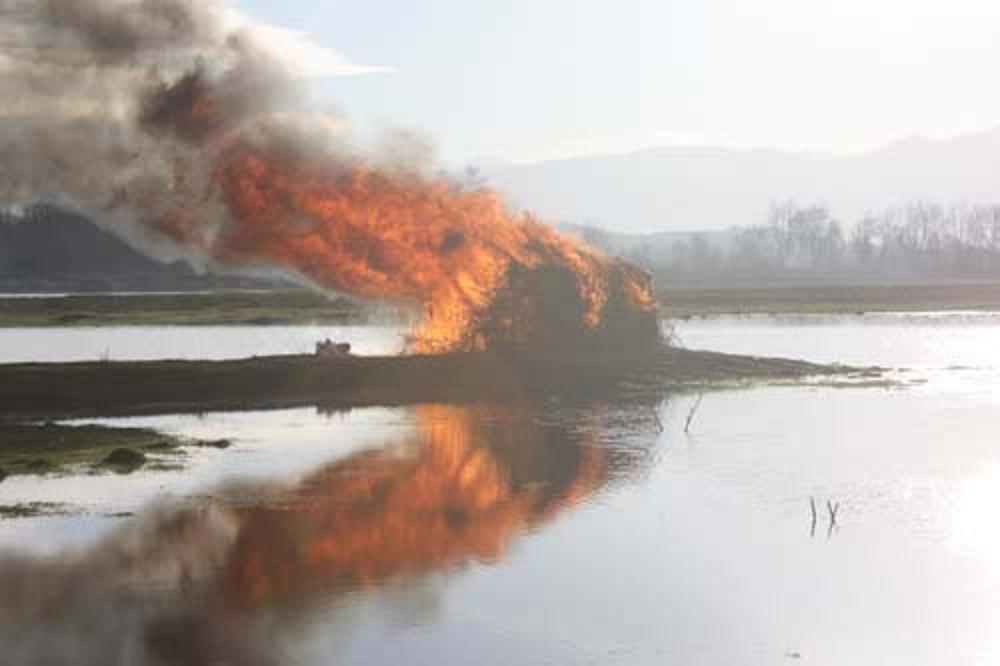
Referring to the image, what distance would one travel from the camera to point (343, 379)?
249 feet

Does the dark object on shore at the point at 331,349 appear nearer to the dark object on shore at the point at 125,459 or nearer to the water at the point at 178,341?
the water at the point at 178,341

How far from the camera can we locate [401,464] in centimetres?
A: 5316

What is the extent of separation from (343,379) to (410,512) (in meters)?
32.6

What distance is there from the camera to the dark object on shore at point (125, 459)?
5100cm

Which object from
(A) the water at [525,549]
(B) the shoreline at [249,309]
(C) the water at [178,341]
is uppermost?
(B) the shoreline at [249,309]

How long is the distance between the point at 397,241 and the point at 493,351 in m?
8.58

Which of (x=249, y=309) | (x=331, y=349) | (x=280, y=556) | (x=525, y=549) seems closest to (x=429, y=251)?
(x=331, y=349)

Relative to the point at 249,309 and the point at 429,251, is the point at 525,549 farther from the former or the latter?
the point at 249,309

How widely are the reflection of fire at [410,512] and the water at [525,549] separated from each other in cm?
13

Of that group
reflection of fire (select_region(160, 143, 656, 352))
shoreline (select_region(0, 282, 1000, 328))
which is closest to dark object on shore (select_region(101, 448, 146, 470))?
reflection of fire (select_region(160, 143, 656, 352))

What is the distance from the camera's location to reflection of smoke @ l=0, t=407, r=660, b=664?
1192 inches

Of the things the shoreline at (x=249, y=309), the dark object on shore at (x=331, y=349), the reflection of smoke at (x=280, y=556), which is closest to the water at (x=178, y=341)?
the shoreline at (x=249, y=309)

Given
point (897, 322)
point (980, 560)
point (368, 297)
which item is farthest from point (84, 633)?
point (897, 322)

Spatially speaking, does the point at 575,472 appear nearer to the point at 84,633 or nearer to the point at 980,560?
the point at 980,560
